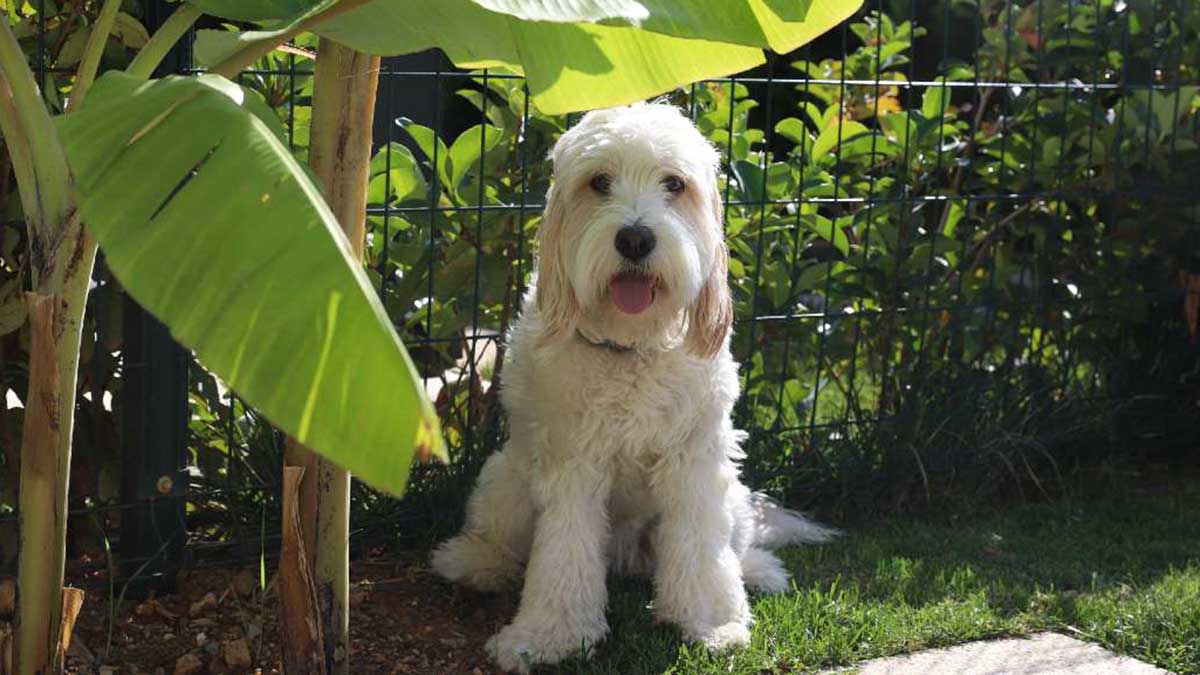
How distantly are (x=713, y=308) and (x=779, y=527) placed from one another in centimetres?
126

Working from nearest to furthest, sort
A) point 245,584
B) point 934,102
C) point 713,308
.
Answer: point 713,308 < point 245,584 < point 934,102

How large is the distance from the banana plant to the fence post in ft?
3.10

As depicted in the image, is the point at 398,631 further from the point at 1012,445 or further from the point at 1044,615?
the point at 1012,445

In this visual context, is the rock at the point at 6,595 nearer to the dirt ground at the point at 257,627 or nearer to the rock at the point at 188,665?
the dirt ground at the point at 257,627

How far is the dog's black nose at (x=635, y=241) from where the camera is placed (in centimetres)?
372

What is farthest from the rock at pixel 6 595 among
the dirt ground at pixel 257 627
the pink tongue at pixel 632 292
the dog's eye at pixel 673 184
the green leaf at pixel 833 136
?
the green leaf at pixel 833 136

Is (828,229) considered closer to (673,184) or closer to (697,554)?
(673,184)

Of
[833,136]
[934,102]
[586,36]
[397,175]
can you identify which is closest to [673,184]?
[586,36]

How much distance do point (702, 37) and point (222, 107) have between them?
3.40 feet

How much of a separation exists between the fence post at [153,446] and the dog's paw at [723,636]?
5.08 feet

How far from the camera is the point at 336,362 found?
228cm

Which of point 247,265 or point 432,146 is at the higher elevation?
point 432,146

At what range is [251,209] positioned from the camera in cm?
241

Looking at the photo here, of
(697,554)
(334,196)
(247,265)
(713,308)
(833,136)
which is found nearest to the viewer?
(247,265)
